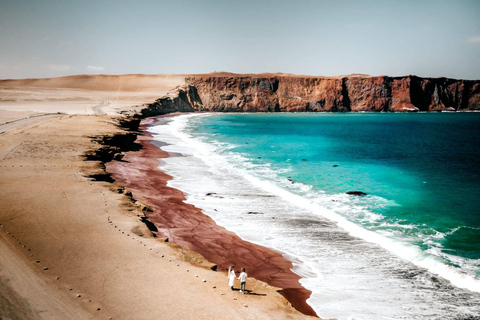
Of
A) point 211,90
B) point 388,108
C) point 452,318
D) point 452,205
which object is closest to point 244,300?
point 452,318

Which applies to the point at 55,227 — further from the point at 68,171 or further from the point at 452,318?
the point at 452,318

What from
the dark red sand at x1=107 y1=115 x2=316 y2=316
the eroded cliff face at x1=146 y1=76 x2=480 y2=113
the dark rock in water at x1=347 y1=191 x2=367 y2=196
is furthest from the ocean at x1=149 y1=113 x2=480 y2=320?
the eroded cliff face at x1=146 y1=76 x2=480 y2=113

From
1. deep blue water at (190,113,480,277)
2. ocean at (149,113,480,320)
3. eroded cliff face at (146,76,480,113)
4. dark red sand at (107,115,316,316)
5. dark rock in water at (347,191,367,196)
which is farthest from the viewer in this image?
eroded cliff face at (146,76,480,113)

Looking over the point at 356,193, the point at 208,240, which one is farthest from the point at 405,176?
the point at 208,240

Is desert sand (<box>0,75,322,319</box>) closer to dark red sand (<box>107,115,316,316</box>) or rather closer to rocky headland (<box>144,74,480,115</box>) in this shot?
dark red sand (<box>107,115,316,316</box>)

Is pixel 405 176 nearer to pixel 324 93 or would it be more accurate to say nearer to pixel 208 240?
pixel 208 240

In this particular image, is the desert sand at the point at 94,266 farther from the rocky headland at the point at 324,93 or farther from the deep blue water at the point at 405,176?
the rocky headland at the point at 324,93
